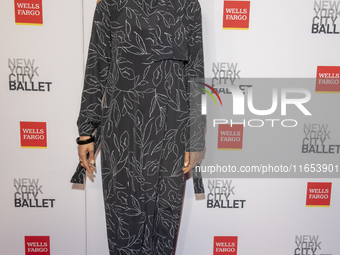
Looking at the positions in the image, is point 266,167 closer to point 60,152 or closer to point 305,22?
point 305,22

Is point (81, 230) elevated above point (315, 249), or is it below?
above

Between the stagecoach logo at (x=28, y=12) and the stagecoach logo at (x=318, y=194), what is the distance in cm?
178

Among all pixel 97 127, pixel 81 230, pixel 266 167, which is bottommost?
pixel 81 230

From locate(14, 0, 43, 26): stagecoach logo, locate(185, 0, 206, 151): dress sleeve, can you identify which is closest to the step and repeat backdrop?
locate(14, 0, 43, 26): stagecoach logo

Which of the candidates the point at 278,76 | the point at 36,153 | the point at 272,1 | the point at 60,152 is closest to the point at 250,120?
the point at 278,76

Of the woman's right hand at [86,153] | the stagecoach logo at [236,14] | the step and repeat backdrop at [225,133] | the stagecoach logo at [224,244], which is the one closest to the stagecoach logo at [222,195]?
the step and repeat backdrop at [225,133]

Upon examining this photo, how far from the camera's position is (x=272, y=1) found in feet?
4.75

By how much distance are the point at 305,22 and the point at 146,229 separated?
1364mm

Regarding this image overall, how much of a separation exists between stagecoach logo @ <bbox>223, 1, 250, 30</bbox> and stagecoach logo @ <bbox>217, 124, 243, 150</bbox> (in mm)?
543

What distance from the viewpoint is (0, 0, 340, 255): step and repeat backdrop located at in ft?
4.70

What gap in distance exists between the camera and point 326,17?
148cm

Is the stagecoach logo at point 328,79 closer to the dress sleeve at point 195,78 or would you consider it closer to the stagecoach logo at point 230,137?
the stagecoach logo at point 230,137

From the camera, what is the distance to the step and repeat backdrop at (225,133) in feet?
4.70

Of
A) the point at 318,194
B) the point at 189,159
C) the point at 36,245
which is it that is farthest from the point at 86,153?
the point at 318,194
